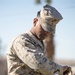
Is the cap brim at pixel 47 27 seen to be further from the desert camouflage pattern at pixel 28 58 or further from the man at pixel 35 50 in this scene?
the desert camouflage pattern at pixel 28 58

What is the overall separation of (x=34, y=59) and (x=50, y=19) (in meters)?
0.50

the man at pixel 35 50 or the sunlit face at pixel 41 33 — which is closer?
the man at pixel 35 50

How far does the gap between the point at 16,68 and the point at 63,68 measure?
21.3 inches

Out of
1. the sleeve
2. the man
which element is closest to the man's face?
the man

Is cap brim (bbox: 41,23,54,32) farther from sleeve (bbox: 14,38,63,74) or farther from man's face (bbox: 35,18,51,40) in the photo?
sleeve (bbox: 14,38,63,74)

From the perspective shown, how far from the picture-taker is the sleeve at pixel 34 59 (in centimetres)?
390

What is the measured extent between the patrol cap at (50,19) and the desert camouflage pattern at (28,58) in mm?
194

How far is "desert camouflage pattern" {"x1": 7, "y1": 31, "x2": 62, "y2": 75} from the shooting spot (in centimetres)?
392

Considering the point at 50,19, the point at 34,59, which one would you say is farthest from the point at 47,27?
the point at 34,59

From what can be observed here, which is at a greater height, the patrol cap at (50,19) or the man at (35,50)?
the patrol cap at (50,19)

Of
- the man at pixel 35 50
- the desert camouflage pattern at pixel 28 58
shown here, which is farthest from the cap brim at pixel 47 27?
the desert camouflage pattern at pixel 28 58

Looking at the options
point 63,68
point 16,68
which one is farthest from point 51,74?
point 16,68

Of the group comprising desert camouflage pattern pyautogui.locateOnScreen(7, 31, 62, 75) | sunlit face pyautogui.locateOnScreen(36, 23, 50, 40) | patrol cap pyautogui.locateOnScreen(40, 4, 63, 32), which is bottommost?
desert camouflage pattern pyautogui.locateOnScreen(7, 31, 62, 75)

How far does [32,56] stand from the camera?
3.93 m
